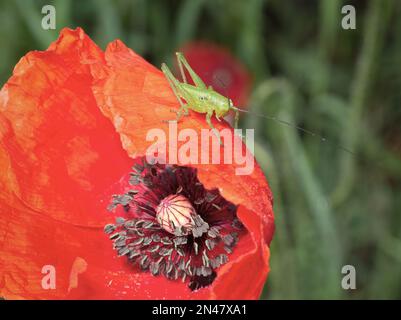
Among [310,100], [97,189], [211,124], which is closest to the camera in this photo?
[211,124]

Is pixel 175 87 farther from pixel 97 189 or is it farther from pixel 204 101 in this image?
pixel 97 189

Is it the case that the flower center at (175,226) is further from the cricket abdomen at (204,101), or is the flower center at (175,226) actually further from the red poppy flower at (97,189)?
the cricket abdomen at (204,101)

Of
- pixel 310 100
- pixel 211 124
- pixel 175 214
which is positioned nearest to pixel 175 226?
pixel 175 214

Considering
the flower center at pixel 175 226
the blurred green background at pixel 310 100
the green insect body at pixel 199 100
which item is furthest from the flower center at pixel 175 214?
the blurred green background at pixel 310 100

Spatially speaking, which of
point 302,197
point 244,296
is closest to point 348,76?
point 302,197

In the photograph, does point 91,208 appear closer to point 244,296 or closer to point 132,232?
point 132,232

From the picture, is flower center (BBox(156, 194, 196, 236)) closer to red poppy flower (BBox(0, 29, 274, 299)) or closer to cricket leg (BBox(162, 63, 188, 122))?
red poppy flower (BBox(0, 29, 274, 299))
